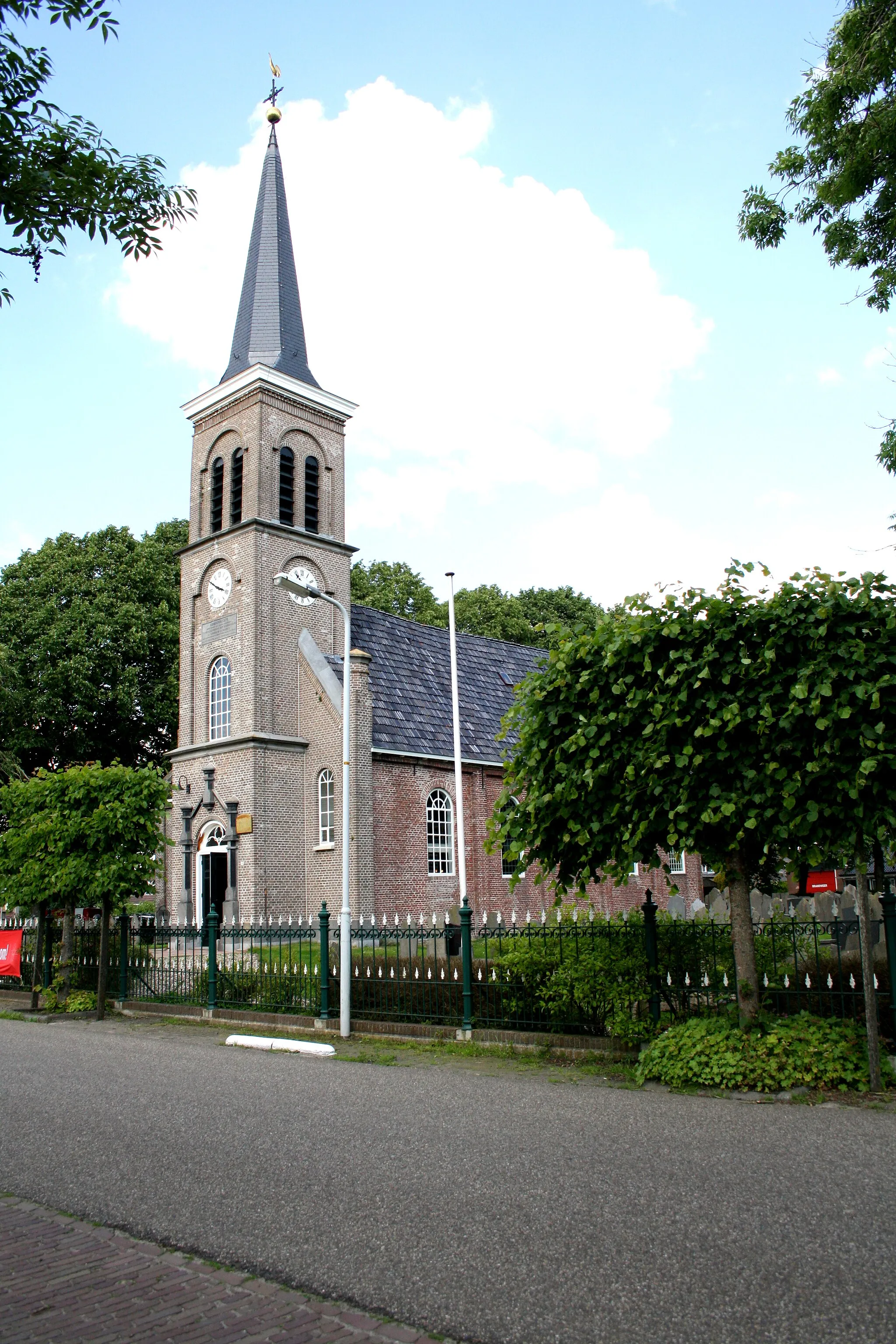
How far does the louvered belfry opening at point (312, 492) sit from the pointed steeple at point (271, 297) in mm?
2564

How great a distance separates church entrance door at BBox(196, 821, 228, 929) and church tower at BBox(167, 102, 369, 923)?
5 cm

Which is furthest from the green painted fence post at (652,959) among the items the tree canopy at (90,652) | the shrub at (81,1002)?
the tree canopy at (90,652)

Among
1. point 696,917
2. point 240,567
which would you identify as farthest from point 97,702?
point 696,917

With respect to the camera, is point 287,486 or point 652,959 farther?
point 287,486

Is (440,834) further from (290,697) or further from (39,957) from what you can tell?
(39,957)

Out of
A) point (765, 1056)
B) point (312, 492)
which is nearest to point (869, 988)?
point (765, 1056)

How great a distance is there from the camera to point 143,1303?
14.7ft

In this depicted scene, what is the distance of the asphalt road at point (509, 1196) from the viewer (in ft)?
14.0

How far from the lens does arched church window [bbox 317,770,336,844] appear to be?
1036 inches

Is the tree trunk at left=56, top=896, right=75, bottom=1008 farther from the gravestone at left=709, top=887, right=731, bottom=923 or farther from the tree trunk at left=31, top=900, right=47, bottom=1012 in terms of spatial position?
the gravestone at left=709, top=887, right=731, bottom=923

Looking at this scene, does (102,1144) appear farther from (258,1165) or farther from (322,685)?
(322,685)

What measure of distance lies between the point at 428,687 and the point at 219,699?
6529 millimetres

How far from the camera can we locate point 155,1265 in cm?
494

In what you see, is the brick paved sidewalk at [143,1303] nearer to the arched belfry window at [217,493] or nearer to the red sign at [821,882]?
the red sign at [821,882]
